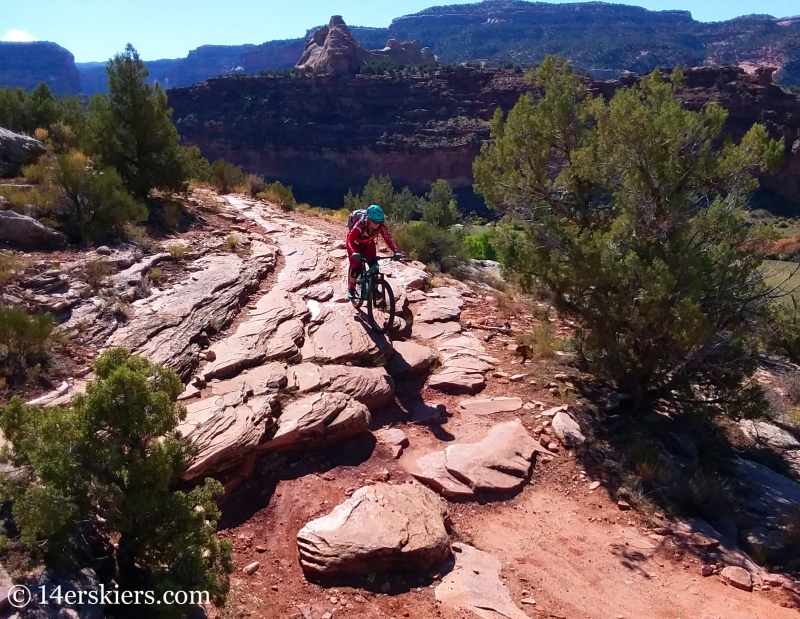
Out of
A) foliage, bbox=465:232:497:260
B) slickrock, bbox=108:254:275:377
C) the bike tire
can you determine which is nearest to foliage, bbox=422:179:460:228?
foliage, bbox=465:232:497:260

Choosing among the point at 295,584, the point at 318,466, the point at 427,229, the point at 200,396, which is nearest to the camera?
the point at 295,584

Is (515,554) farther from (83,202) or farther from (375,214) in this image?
(83,202)

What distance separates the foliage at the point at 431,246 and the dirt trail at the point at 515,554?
21.0ft

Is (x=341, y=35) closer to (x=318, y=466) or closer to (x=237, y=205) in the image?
(x=237, y=205)

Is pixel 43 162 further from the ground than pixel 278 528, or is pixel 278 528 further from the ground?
pixel 43 162

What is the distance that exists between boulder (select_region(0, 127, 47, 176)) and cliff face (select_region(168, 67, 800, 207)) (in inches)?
1719

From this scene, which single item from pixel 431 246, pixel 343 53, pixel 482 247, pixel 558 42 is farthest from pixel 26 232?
pixel 558 42

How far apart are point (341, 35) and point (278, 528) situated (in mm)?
77171

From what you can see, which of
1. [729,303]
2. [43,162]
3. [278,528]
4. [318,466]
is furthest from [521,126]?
[43,162]

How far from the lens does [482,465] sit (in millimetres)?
5117

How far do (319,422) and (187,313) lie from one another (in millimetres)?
2498

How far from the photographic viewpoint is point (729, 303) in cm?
570

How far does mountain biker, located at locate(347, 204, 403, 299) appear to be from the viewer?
6.60 metres

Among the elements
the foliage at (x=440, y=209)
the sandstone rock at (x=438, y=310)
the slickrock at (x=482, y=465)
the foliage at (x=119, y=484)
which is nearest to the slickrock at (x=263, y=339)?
the sandstone rock at (x=438, y=310)
